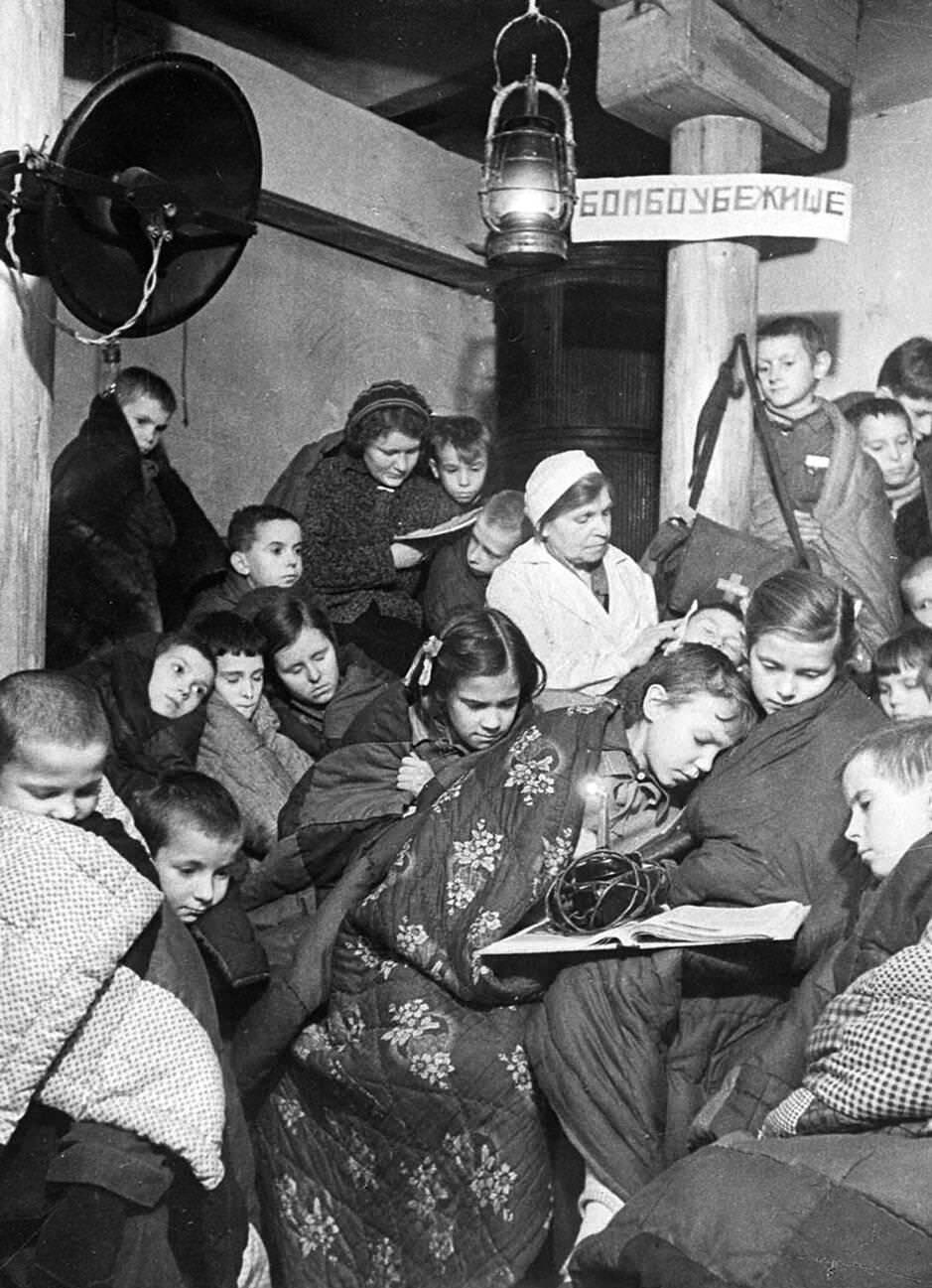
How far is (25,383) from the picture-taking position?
4.12 metres

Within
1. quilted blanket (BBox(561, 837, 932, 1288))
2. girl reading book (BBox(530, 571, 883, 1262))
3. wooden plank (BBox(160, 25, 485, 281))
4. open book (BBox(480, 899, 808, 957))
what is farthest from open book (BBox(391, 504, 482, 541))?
quilted blanket (BBox(561, 837, 932, 1288))

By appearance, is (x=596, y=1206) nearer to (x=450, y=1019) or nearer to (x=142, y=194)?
(x=450, y=1019)

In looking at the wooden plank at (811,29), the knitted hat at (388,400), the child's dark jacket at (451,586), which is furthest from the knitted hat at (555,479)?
the wooden plank at (811,29)

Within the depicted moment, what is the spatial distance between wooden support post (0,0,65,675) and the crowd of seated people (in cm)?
50

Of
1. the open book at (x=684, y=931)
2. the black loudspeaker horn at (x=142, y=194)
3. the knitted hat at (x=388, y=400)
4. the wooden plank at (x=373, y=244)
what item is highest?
the wooden plank at (x=373, y=244)

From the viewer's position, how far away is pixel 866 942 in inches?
124

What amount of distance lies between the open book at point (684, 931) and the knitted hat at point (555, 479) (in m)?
2.01

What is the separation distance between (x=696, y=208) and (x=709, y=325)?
1.30ft

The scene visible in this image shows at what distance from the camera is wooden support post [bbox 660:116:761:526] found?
5.68m

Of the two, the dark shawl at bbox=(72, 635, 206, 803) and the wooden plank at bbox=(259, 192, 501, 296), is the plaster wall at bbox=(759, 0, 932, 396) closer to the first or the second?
the wooden plank at bbox=(259, 192, 501, 296)

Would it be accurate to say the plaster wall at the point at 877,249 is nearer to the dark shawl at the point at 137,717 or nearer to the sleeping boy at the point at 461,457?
the sleeping boy at the point at 461,457

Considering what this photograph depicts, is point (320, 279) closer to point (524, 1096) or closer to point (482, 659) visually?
point (482, 659)

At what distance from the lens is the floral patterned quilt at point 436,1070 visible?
3.66 meters

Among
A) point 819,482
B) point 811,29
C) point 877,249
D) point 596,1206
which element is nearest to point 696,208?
point 811,29
